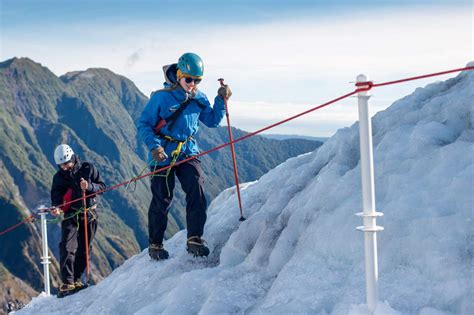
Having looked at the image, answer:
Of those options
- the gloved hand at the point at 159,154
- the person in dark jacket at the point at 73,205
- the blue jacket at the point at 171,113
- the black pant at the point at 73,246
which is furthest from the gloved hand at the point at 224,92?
the black pant at the point at 73,246

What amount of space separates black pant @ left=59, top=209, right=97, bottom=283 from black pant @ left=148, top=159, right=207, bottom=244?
2100 millimetres

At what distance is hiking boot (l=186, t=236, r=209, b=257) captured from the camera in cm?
883

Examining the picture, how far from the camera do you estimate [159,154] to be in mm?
8500

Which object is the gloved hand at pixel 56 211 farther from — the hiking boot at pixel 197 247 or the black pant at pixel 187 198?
the hiking boot at pixel 197 247

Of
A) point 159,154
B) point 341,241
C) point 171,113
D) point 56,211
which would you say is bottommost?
point 341,241

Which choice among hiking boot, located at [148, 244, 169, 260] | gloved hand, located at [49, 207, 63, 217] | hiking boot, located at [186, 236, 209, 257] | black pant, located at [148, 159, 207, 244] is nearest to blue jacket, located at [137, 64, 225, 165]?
black pant, located at [148, 159, 207, 244]

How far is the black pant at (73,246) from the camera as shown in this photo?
10.4 m

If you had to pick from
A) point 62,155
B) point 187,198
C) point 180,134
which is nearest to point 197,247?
point 187,198

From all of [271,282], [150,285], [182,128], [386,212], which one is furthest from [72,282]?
[386,212]

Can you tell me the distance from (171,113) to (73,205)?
10.6ft

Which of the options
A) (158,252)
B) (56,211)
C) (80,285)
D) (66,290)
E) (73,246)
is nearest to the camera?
(158,252)

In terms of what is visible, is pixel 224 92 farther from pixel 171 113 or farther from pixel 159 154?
pixel 159 154

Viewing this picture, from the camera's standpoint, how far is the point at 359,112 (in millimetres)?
5418

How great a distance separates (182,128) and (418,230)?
13.6 ft
